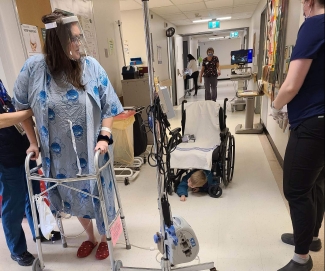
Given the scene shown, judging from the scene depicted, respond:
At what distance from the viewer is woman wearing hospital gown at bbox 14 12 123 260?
1329 mm

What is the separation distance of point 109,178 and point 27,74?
78 cm

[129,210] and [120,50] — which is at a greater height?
[120,50]

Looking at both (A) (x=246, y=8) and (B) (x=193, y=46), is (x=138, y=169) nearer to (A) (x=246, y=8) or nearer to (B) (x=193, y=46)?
(A) (x=246, y=8)

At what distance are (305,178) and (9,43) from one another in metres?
2.30

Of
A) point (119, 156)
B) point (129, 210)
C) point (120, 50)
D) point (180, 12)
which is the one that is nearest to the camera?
point (129, 210)

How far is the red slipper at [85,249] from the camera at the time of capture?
175 centimetres

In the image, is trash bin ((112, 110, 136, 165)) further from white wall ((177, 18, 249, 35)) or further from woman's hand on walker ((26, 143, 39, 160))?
white wall ((177, 18, 249, 35))

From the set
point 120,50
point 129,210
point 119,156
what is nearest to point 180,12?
point 120,50

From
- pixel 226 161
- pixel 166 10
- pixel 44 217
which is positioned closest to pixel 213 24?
pixel 166 10

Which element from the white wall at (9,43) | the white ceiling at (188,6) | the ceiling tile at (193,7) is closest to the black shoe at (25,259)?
the white wall at (9,43)

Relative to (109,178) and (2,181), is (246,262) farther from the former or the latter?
(2,181)

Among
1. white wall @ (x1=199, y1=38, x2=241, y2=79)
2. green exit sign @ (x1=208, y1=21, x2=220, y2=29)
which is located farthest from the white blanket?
white wall @ (x1=199, y1=38, x2=241, y2=79)

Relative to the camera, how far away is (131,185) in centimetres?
278

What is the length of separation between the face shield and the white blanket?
135cm
